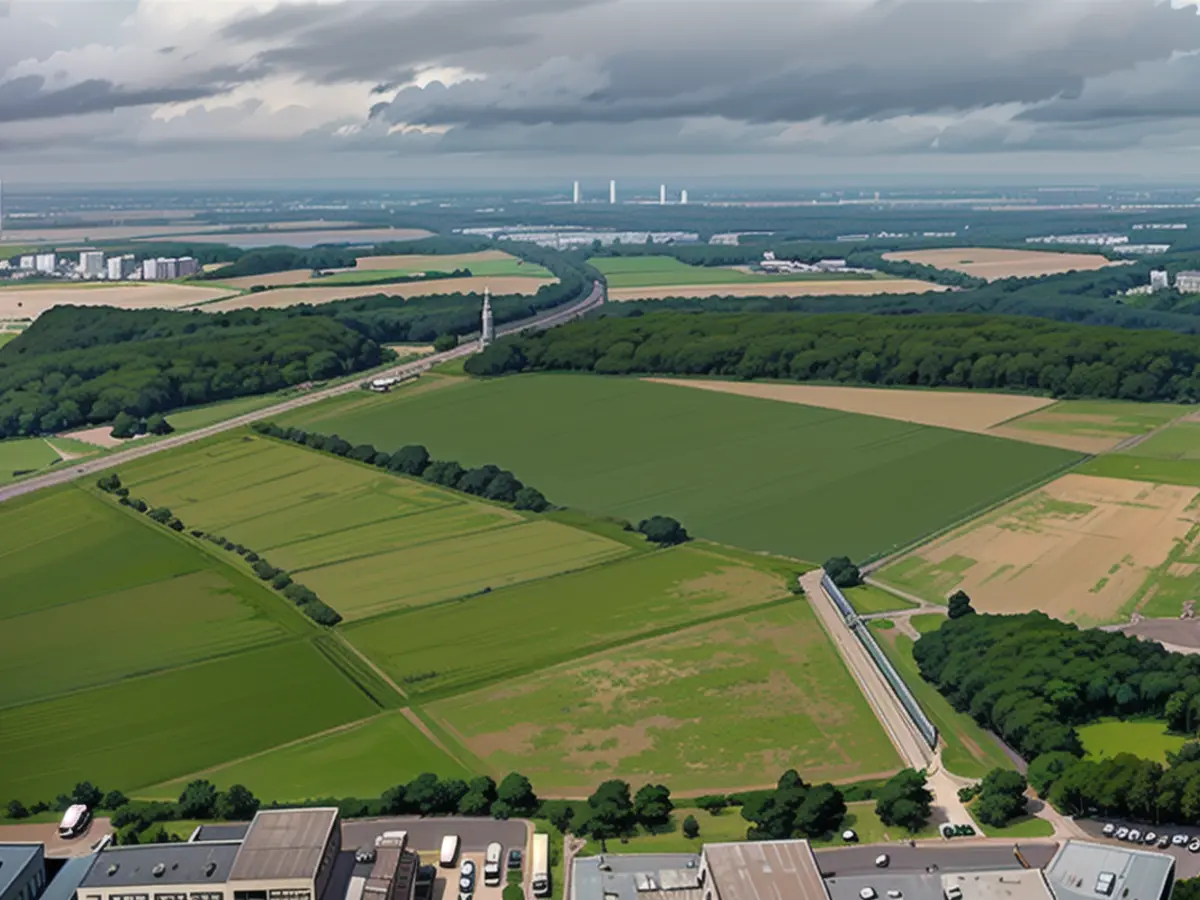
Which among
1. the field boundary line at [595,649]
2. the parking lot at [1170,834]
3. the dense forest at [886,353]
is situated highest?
the dense forest at [886,353]

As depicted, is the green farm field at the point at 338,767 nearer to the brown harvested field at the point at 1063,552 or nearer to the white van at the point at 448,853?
the white van at the point at 448,853

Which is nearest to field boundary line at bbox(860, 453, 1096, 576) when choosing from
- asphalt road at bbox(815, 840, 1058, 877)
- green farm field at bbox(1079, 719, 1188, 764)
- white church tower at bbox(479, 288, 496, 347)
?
green farm field at bbox(1079, 719, 1188, 764)

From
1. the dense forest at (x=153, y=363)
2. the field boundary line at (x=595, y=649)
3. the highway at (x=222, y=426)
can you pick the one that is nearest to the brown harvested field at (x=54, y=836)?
the field boundary line at (x=595, y=649)

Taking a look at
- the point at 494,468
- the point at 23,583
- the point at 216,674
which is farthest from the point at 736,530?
the point at 23,583

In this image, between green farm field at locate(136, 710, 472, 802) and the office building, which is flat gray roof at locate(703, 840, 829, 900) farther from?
the office building

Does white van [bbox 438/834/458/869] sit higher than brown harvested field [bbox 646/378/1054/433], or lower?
lower

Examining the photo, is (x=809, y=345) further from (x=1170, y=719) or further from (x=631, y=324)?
(x=1170, y=719)
